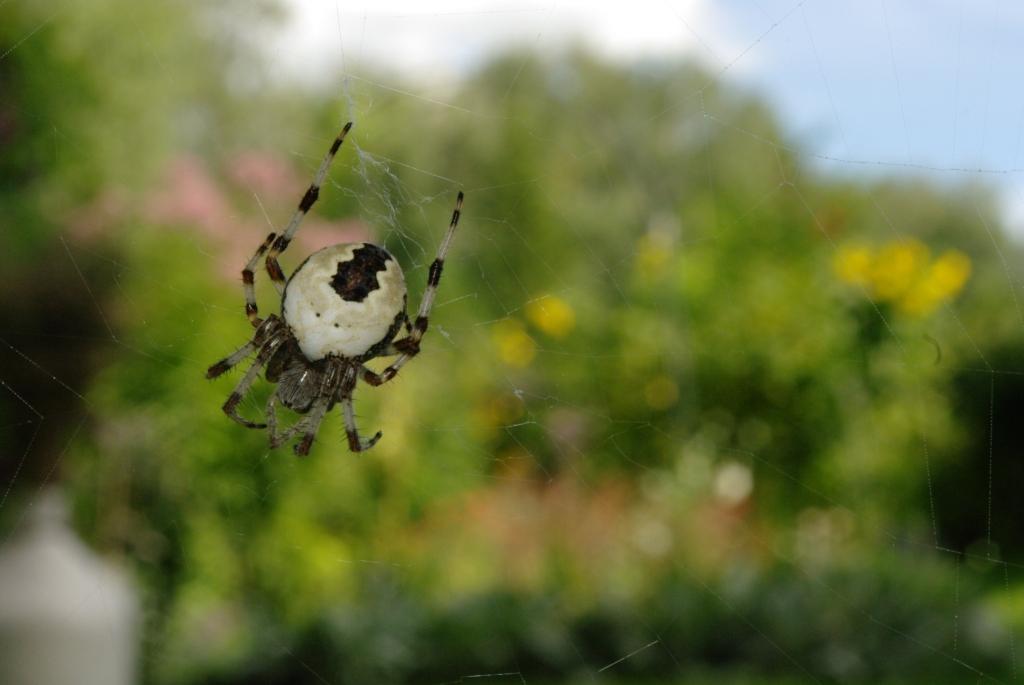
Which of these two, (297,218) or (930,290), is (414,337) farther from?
(930,290)

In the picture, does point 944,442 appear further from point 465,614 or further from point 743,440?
point 465,614

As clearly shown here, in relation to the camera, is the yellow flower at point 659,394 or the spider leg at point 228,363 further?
the yellow flower at point 659,394

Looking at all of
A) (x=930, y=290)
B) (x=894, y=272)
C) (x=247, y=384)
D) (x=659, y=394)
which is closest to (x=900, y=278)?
(x=894, y=272)

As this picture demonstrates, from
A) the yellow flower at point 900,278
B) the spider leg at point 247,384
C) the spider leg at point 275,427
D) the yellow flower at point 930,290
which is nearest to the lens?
the spider leg at point 247,384

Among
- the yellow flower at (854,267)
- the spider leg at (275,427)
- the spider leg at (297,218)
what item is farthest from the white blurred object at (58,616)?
the yellow flower at (854,267)

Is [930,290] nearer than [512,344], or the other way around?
[512,344]

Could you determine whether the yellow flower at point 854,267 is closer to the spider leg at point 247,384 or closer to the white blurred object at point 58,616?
the white blurred object at point 58,616

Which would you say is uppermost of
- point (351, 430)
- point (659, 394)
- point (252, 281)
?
point (659, 394)
